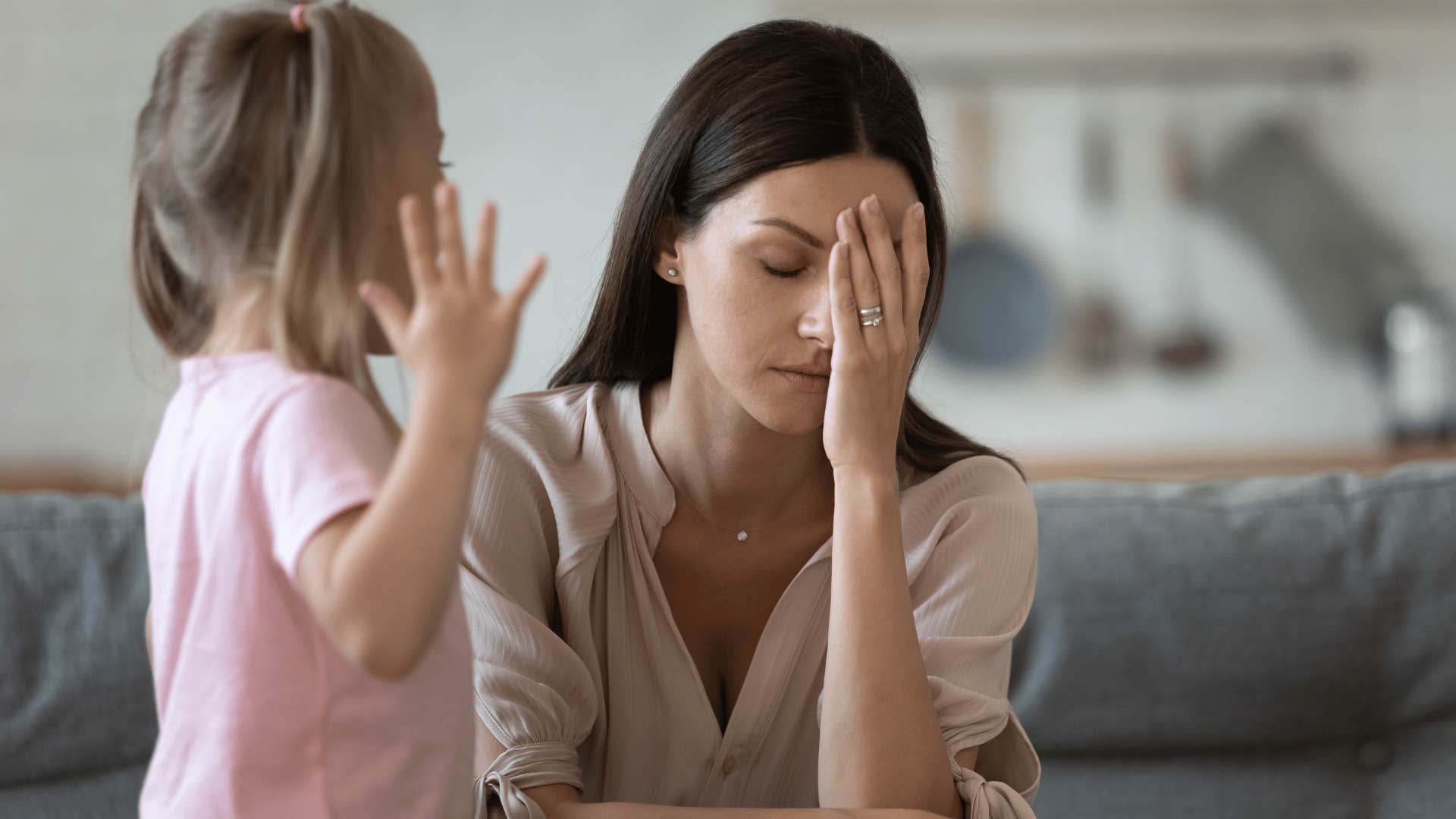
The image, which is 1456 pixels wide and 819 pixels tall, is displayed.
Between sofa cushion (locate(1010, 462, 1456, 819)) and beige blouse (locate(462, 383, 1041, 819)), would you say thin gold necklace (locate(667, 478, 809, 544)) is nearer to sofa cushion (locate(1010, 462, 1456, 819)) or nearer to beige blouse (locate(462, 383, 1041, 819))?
beige blouse (locate(462, 383, 1041, 819))

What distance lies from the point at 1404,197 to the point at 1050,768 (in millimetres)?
2538

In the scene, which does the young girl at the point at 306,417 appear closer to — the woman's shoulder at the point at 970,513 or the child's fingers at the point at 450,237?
the child's fingers at the point at 450,237

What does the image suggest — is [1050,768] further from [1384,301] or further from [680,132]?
[1384,301]

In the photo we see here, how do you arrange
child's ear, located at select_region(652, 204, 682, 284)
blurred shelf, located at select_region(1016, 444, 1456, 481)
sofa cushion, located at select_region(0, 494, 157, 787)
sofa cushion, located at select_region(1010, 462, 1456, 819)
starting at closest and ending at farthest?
child's ear, located at select_region(652, 204, 682, 284) → sofa cushion, located at select_region(0, 494, 157, 787) → sofa cushion, located at select_region(1010, 462, 1456, 819) → blurred shelf, located at select_region(1016, 444, 1456, 481)

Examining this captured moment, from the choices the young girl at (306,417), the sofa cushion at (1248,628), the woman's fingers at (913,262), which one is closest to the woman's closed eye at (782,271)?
the woman's fingers at (913,262)

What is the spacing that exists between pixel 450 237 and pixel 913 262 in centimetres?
65

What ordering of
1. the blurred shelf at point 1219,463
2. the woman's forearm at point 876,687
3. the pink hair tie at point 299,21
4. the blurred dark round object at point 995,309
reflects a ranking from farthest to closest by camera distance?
1. the blurred dark round object at point 995,309
2. the blurred shelf at point 1219,463
3. the woman's forearm at point 876,687
4. the pink hair tie at point 299,21

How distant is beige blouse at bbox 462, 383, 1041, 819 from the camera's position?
1.33 meters

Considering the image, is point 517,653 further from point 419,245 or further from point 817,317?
point 419,245

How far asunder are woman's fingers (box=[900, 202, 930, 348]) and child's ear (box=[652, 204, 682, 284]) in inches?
10.1

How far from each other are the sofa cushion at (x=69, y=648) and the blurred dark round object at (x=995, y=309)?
93.1 inches

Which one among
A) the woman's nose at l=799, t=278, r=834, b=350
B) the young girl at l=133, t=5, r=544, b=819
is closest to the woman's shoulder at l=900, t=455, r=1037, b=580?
the woman's nose at l=799, t=278, r=834, b=350

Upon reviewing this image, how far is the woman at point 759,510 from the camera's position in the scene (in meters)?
1.28

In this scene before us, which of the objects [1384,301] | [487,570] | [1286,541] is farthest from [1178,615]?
[1384,301]
